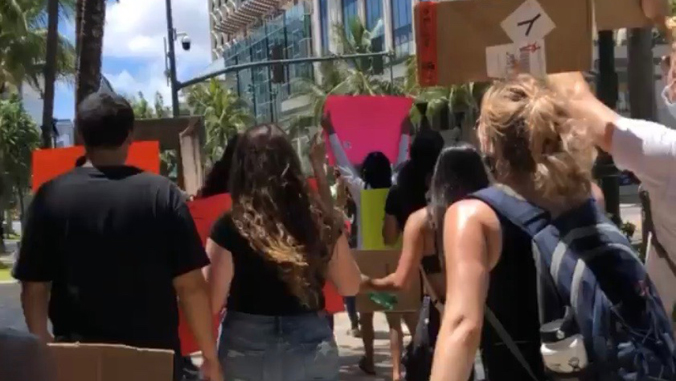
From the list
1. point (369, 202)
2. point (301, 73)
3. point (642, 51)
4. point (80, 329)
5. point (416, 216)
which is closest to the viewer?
point (80, 329)

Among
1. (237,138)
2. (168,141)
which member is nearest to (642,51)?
(168,141)

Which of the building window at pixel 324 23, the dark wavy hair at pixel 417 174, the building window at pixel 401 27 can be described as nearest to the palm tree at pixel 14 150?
the building window at pixel 401 27

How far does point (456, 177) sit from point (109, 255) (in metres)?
1.34

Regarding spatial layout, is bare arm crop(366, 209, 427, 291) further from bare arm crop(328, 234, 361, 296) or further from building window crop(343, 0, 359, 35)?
building window crop(343, 0, 359, 35)

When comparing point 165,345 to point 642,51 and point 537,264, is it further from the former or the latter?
point 642,51

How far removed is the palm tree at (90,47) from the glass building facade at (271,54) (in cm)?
4928

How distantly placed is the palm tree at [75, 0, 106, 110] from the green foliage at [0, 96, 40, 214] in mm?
32702

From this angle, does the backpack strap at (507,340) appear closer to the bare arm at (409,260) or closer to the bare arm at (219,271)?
the bare arm at (219,271)

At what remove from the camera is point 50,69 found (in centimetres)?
1858

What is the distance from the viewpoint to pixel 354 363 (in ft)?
28.1

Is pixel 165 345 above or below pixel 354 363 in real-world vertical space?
above

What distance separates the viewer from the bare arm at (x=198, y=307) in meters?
3.66

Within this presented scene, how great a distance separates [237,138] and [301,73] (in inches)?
2367

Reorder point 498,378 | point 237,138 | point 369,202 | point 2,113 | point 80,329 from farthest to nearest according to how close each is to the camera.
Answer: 1. point 2,113
2. point 369,202
3. point 237,138
4. point 80,329
5. point 498,378
